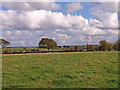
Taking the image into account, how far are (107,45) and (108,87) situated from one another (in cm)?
7938

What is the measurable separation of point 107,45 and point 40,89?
8089 centimetres

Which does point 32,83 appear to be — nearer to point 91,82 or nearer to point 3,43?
point 91,82

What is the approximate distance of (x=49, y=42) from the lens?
90312 mm

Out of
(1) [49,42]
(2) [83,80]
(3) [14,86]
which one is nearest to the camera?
(3) [14,86]

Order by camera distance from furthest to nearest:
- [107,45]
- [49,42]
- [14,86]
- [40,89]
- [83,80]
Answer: [49,42], [107,45], [83,80], [14,86], [40,89]

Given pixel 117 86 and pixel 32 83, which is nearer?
pixel 117 86

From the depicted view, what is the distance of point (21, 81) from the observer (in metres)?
11.1

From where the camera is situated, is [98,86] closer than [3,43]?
Yes

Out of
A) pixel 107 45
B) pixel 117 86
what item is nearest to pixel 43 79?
pixel 117 86

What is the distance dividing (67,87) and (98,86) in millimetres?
2088

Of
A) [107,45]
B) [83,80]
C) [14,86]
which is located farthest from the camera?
[107,45]

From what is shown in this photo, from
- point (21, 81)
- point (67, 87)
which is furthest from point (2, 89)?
point (67, 87)

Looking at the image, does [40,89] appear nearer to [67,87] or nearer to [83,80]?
[67,87]

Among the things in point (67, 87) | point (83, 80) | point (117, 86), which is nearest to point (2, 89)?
point (67, 87)
